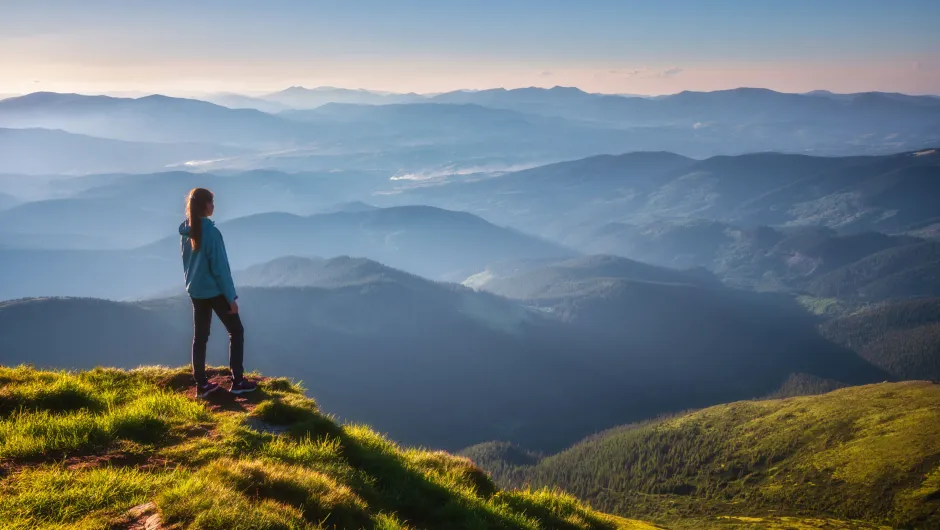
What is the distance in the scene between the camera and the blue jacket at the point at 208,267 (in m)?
11.2

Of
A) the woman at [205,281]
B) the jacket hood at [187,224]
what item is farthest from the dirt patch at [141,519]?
the jacket hood at [187,224]

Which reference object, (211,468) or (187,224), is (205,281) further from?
(211,468)

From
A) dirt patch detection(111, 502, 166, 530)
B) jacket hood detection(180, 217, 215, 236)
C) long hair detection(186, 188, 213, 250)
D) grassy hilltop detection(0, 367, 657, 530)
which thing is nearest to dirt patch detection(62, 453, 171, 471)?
grassy hilltop detection(0, 367, 657, 530)

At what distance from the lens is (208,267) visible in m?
11.4

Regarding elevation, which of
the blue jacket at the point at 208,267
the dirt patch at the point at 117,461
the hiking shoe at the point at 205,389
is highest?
the blue jacket at the point at 208,267

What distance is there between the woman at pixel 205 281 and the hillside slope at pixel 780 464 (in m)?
117

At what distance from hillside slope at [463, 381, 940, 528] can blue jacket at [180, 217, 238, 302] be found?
118 meters

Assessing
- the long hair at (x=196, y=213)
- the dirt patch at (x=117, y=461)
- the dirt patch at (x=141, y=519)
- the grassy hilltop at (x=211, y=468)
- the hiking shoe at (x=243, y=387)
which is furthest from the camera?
the hiking shoe at (x=243, y=387)

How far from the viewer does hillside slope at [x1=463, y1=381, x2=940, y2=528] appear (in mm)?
115381

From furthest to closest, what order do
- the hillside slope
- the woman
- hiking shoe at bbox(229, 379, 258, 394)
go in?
the hillside slope, hiking shoe at bbox(229, 379, 258, 394), the woman

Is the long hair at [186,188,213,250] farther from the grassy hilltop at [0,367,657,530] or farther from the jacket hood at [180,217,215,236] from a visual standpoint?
the grassy hilltop at [0,367,657,530]

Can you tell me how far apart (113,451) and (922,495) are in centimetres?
14540

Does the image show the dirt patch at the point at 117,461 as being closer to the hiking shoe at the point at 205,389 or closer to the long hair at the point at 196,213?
the hiking shoe at the point at 205,389

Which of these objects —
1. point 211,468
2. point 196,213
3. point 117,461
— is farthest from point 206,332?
point 211,468
